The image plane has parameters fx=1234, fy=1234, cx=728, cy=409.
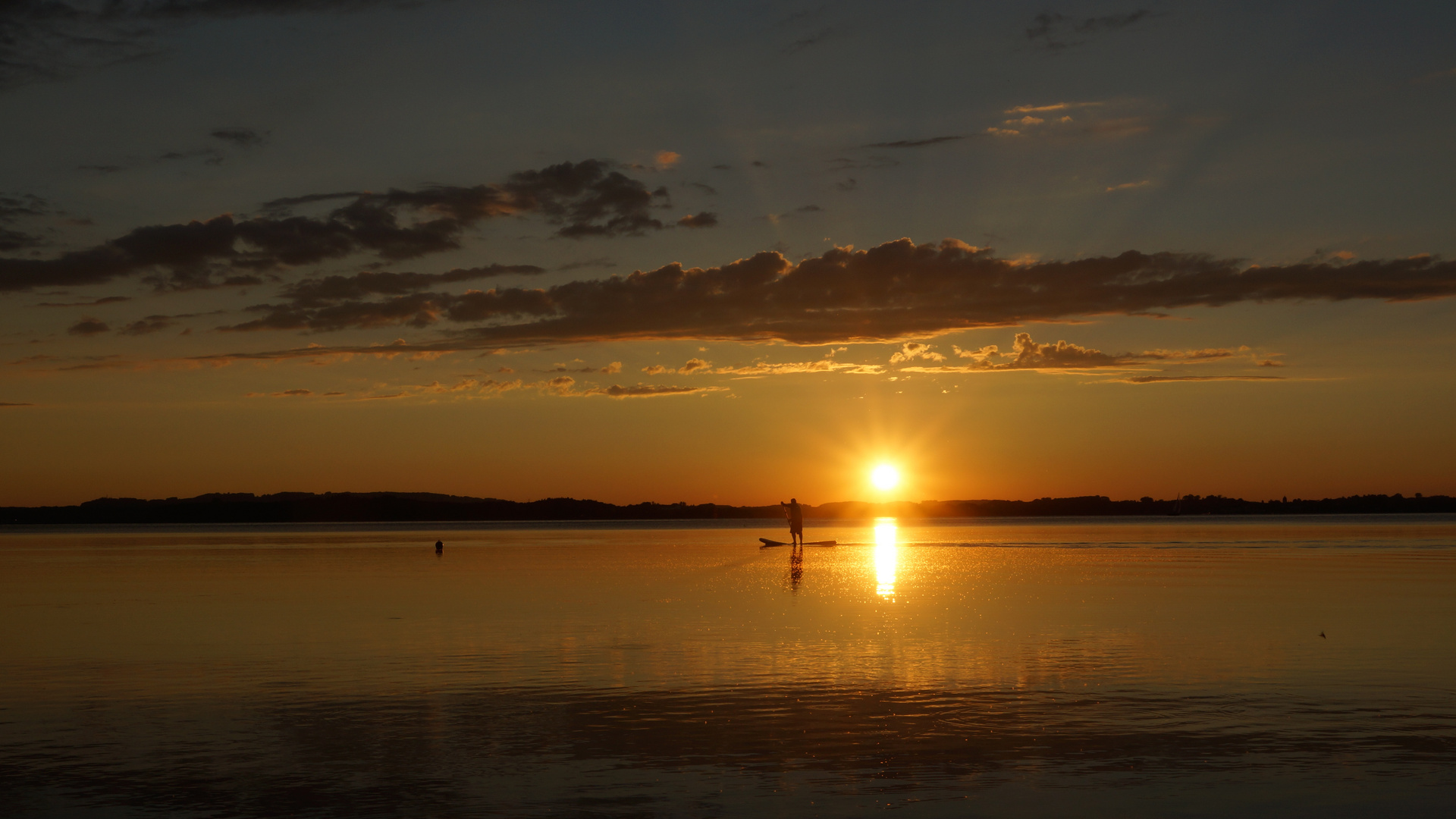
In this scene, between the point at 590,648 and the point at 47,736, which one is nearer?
the point at 47,736

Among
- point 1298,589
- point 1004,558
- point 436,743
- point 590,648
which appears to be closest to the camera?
point 436,743

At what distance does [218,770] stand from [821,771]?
6236mm

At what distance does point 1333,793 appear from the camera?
11.6 m

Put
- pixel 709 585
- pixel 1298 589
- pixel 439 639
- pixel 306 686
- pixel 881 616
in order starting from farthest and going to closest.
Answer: pixel 709 585 < pixel 1298 589 < pixel 881 616 < pixel 439 639 < pixel 306 686

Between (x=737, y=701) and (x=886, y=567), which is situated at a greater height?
(x=886, y=567)

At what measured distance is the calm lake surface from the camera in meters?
11.8

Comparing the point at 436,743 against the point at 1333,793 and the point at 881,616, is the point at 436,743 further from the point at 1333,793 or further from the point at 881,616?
the point at 881,616

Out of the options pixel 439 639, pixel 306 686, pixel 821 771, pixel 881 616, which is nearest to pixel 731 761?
pixel 821 771

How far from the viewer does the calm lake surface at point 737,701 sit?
11.8 m

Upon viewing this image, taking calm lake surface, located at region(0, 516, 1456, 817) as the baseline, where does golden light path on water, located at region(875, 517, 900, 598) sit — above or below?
above

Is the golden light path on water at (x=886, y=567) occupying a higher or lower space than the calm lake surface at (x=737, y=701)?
higher

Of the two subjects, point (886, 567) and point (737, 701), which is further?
point (886, 567)

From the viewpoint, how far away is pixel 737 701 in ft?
54.8

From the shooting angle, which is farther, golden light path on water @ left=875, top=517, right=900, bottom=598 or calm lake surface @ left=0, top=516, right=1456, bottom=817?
golden light path on water @ left=875, top=517, right=900, bottom=598
